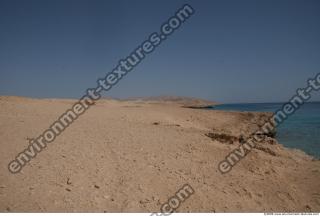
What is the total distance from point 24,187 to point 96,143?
2527 millimetres

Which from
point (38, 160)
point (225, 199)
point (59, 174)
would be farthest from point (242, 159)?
point (38, 160)

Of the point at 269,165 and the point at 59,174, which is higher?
the point at 59,174

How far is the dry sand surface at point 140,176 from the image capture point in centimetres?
371

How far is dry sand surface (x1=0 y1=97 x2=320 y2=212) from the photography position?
3.71 m

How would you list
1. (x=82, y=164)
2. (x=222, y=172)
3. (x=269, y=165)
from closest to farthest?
(x=82, y=164) → (x=222, y=172) → (x=269, y=165)

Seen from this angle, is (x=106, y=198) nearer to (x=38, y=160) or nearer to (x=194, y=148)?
(x=38, y=160)

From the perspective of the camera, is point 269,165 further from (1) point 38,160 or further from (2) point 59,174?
(1) point 38,160

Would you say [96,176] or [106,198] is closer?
[106,198]

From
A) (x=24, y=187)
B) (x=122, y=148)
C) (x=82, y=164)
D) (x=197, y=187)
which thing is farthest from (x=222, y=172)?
(x=24, y=187)

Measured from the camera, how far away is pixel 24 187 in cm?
388

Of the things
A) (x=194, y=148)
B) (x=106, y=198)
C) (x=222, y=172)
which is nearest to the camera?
(x=106, y=198)

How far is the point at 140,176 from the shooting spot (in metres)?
4.56

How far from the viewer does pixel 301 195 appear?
4.65 m

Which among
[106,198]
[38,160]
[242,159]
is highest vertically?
[38,160]
